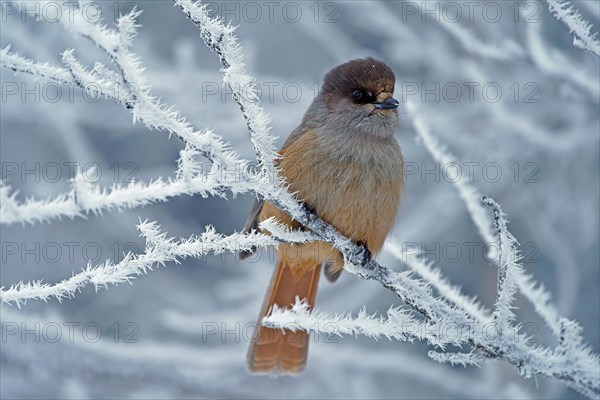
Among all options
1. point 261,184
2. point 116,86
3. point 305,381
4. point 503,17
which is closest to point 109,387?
point 305,381

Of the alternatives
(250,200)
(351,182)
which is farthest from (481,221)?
(250,200)

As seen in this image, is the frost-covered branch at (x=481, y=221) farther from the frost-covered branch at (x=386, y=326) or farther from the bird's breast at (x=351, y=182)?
the bird's breast at (x=351, y=182)

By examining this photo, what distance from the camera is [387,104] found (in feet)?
14.4

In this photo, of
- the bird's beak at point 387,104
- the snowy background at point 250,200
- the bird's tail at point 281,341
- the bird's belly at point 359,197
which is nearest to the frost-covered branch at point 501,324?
the bird's belly at point 359,197

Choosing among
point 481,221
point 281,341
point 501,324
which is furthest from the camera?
point 281,341

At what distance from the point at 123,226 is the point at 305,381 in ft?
6.95

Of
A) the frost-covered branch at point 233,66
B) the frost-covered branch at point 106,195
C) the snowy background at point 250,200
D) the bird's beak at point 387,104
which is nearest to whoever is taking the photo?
the frost-covered branch at point 106,195

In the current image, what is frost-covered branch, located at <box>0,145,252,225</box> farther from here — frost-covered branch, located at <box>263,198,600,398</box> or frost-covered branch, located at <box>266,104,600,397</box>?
frost-covered branch, located at <box>263,198,600,398</box>

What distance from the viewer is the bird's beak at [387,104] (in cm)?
436

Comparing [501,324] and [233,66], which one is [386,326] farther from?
[233,66]

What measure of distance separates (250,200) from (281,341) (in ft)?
10.1

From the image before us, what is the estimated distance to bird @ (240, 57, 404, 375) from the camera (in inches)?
158

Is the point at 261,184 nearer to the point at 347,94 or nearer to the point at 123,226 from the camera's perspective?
the point at 347,94

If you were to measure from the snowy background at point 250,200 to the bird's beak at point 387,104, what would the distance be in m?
0.53
